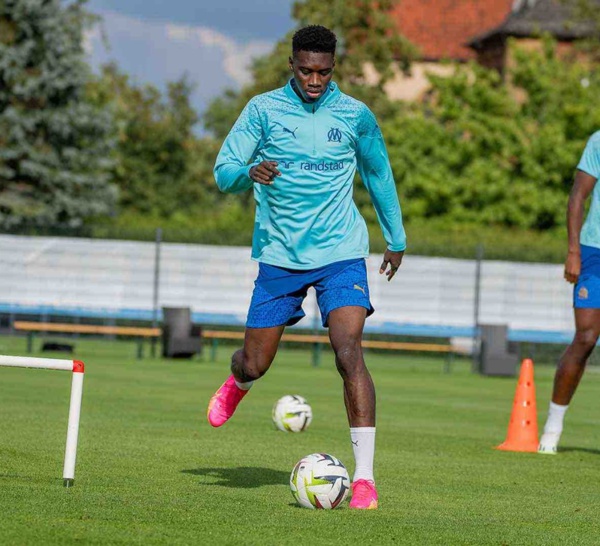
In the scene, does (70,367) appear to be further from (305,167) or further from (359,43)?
(359,43)

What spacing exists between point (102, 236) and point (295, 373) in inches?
269

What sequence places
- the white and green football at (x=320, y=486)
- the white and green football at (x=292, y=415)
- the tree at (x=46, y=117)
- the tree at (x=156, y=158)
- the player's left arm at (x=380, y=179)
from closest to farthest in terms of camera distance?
the white and green football at (x=320, y=486)
the player's left arm at (x=380, y=179)
the white and green football at (x=292, y=415)
the tree at (x=46, y=117)
the tree at (x=156, y=158)

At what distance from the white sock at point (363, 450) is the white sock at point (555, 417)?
3.74m

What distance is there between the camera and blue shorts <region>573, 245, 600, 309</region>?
1019 cm

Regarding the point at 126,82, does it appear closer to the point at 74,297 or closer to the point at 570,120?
the point at 570,120

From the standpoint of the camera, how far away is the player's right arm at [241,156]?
7.23 metres

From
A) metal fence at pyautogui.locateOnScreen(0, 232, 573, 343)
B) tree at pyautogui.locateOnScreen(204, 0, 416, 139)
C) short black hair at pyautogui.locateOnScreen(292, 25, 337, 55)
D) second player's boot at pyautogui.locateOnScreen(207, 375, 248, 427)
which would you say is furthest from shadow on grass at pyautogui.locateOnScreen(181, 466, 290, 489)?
tree at pyautogui.locateOnScreen(204, 0, 416, 139)

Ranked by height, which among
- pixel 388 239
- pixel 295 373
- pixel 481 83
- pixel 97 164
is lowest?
pixel 295 373

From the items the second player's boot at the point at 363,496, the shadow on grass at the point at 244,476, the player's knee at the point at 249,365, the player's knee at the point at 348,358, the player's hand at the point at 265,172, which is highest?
the player's hand at the point at 265,172

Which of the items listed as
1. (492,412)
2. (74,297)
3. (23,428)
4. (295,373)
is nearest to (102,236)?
(74,297)

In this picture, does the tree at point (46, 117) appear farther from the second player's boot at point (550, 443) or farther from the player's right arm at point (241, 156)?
the player's right arm at point (241, 156)

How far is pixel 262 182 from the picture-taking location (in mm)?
6953

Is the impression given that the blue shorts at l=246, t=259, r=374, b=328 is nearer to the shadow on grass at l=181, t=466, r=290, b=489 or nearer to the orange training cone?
the shadow on grass at l=181, t=466, r=290, b=489

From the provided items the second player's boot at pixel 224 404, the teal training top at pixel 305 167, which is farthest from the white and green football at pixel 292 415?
the teal training top at pixel 305 167
